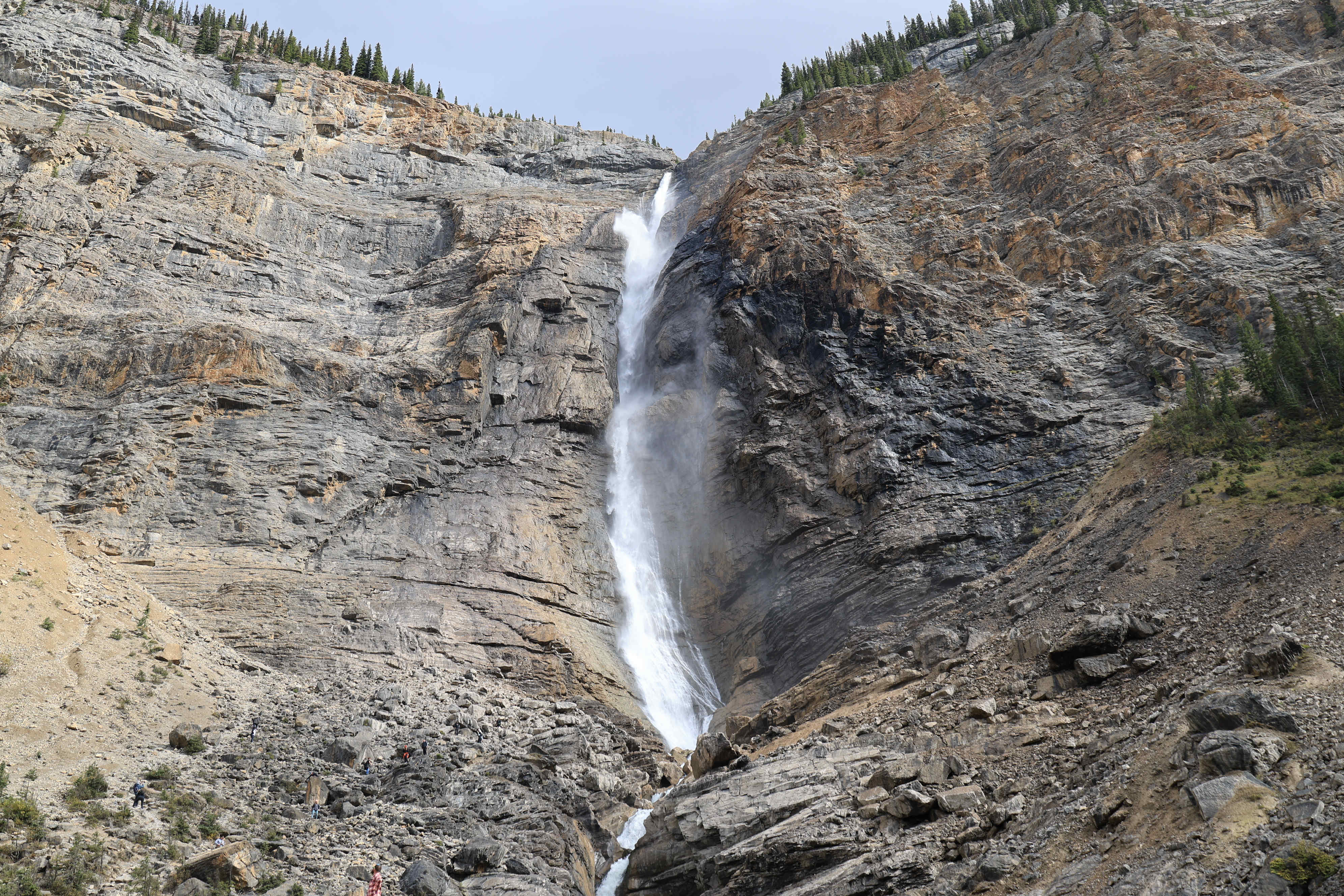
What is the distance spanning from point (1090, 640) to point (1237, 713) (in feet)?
19.7

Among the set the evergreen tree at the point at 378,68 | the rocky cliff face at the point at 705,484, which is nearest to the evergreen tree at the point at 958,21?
the rocky cliff face at the point at 705,484

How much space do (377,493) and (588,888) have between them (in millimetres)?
20300

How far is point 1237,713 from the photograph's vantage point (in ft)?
42.2

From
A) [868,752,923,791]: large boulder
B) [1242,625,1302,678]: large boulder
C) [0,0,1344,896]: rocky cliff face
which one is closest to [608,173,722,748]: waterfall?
[0,0,1344,896]: rocky cliff face

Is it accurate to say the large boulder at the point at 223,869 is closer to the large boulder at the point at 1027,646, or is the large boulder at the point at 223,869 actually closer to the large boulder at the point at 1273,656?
the large boulder at the point at 1027,646

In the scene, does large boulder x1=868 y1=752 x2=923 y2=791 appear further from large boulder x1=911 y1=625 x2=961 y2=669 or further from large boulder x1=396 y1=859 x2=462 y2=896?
large boulder x1=396 y1=859 x2=462 y2=896

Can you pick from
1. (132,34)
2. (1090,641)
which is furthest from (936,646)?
(132,34)

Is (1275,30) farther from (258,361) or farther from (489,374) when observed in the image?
(258,361)

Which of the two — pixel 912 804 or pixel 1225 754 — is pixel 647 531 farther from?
pixel 1225 754

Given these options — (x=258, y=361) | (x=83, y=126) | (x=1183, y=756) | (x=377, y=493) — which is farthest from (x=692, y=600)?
(x=83, y=126)

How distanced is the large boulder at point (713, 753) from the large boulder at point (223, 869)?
11361 mm

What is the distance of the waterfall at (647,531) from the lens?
33.2m

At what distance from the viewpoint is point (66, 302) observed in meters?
38.1

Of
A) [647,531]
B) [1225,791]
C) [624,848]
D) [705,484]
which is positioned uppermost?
[705,484]
